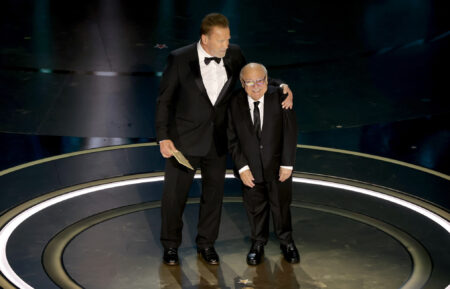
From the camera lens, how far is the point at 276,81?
525 centimetres

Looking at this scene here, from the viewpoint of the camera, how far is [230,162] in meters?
7.30

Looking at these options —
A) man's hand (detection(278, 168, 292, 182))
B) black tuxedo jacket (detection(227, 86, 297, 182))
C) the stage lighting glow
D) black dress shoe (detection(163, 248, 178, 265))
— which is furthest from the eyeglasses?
the stage lighting glow

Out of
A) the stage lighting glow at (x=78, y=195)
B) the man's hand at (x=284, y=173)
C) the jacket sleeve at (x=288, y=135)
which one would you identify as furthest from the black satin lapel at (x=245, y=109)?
the stage lighting glow at (x=78, y=195)

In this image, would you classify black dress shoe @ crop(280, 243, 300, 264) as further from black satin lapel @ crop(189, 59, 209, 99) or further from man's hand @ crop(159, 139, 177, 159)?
black satin lapel @ crop(189, 59, 209, 99)

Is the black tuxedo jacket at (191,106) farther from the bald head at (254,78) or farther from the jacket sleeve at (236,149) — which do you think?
the bald head at (254,78)

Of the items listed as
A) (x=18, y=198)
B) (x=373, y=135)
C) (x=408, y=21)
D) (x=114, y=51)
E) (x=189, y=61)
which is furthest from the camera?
(x=408, y=21)

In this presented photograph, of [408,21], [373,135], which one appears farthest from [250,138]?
[408,21]

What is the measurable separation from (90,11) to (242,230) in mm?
8670

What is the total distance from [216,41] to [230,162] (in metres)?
2.53

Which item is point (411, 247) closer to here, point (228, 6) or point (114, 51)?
point (114, 51)

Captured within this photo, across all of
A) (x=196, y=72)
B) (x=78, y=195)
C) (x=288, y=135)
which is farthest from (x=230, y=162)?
(x=196, y=72)

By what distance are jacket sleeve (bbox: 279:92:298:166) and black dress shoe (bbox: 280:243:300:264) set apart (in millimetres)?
559

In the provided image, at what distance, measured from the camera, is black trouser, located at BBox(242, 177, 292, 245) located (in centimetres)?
528

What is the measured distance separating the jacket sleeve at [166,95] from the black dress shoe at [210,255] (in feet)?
2.60
